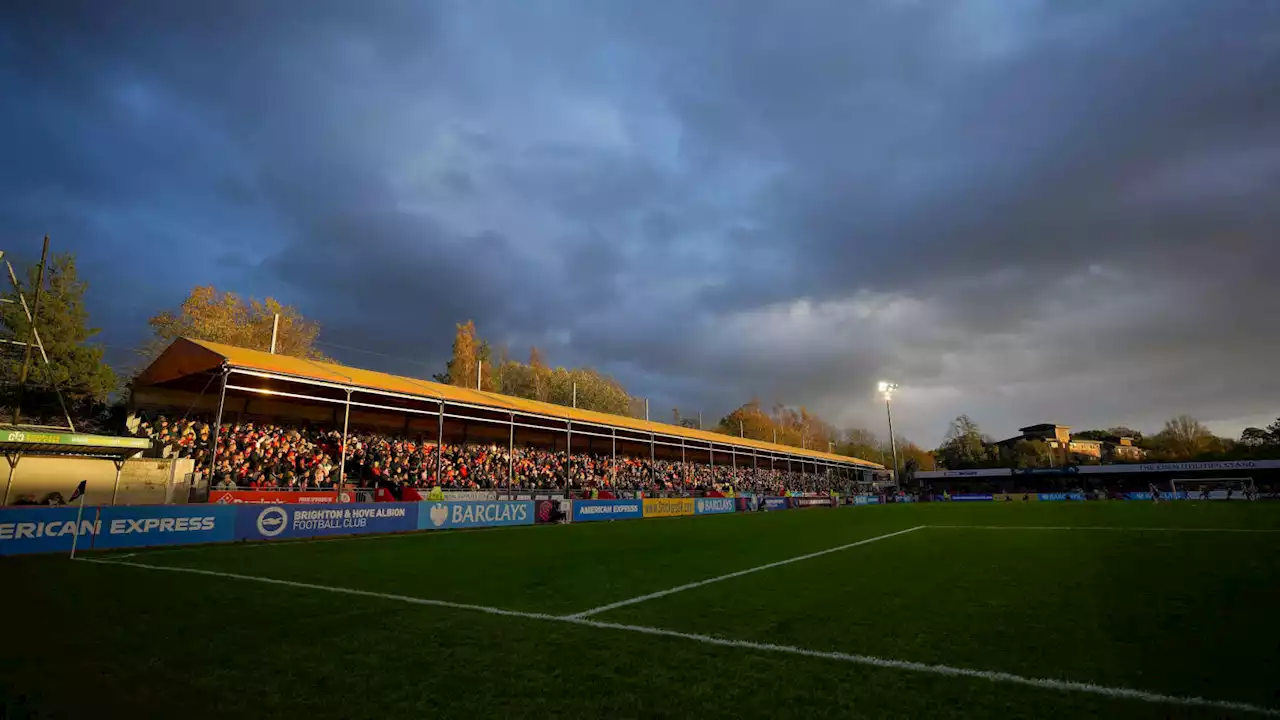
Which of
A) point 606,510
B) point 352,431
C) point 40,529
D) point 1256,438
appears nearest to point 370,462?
point 352,431

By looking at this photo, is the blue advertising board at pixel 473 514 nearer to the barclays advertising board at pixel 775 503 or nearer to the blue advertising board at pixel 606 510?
the blue advertising board at pixel 606 510

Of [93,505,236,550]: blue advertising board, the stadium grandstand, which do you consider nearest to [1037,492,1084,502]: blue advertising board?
the stadium grandstand

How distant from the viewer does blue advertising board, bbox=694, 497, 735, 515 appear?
31047mm

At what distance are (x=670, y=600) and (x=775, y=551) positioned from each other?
216 inches

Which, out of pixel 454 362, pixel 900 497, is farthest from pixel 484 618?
pixel 454 362

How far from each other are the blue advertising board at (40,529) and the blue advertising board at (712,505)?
24245 mm

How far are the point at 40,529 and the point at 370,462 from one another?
42.2ft

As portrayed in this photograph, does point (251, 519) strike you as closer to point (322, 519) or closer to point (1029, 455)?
point (322, 519)

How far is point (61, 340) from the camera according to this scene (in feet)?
98.8

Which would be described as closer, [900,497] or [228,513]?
[228,513]

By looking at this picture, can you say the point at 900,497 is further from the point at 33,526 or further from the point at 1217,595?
the point at 33,526

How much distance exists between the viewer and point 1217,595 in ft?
19.5

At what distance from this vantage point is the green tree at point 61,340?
26.0m

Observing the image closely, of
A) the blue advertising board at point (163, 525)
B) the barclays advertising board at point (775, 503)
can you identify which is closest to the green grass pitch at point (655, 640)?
the blue advertising board at point (163, 525)
